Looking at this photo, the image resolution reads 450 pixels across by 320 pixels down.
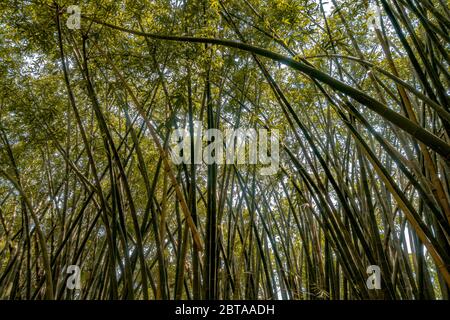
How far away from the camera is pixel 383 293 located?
2441mm

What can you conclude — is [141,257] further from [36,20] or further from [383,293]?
[36,20]
